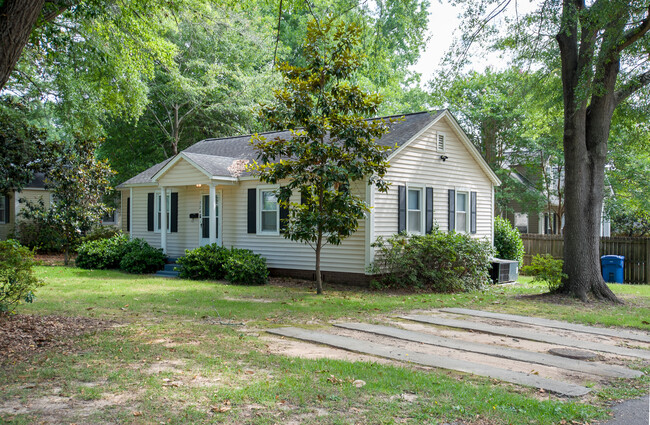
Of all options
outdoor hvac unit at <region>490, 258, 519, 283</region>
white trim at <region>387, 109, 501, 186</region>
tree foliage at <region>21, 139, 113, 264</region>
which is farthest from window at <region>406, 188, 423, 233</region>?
tree foliage at <region>21, 139, 113, 264</region>

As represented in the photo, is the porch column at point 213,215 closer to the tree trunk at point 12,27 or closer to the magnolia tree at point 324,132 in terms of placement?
the magnolia tree at point 324,132

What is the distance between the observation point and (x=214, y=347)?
7047 millimetres

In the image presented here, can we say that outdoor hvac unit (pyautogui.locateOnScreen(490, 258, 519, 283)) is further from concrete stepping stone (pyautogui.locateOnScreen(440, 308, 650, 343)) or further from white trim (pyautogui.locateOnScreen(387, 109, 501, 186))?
concrete stepping stone (pyautogui.locateOnScreen(440, 308, 650, 343))

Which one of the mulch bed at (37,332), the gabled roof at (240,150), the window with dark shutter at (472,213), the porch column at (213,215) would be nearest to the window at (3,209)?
the gabled roof at (240,150)

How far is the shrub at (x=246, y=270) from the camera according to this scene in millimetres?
14578

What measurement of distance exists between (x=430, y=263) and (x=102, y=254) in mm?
11245

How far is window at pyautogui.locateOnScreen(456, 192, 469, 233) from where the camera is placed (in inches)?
705

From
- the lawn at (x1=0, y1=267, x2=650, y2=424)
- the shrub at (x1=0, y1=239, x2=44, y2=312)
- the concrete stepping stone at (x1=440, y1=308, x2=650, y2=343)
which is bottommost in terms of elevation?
the concrete stepping stone at (x1=440, y1=308, x2=650, y2=343)

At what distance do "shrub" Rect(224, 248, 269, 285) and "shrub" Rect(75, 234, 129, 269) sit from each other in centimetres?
537

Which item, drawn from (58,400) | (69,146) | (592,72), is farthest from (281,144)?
(69,146)

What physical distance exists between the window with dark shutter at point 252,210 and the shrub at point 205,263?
46.6 inches

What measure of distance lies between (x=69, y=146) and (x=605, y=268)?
19662mm

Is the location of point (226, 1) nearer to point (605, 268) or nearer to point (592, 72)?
point (592, 72)

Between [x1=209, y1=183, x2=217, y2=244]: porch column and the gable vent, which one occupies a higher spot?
the gable vent
